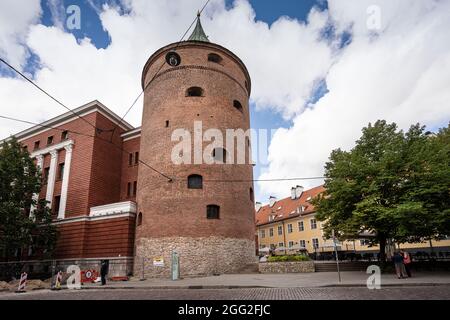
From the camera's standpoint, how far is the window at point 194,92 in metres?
23.8

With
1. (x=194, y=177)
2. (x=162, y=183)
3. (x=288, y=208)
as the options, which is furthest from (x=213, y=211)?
(x=288, y=208)

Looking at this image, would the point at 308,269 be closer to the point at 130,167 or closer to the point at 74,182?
the point at 130,167

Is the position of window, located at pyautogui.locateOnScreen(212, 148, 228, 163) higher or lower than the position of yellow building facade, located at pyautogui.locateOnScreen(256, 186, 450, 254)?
higher

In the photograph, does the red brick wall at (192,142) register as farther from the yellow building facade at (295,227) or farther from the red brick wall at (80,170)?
the yellow building facade at (295,227)

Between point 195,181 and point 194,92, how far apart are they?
722 cm

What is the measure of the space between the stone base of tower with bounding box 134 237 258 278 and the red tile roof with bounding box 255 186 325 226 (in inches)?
903

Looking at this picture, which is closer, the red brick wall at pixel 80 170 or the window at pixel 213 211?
the window at pixel 213 211

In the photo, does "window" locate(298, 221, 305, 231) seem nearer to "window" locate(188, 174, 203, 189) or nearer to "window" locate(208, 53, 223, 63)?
"window" locate(188, 174, 203, 189)

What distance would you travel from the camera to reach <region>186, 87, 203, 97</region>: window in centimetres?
2384

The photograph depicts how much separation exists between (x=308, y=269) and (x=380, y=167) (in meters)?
7.53

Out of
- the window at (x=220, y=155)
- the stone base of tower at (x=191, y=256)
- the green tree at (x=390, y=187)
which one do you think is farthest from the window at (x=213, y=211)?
the green tree at (x=390, y=187)

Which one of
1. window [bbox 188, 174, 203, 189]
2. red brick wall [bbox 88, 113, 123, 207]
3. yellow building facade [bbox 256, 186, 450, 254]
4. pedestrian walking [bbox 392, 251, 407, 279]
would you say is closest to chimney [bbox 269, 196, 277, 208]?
yellow building facade [bbox 256, 186, 450, 254]

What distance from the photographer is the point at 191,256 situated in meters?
19.6

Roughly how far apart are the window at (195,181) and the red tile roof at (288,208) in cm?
2376
